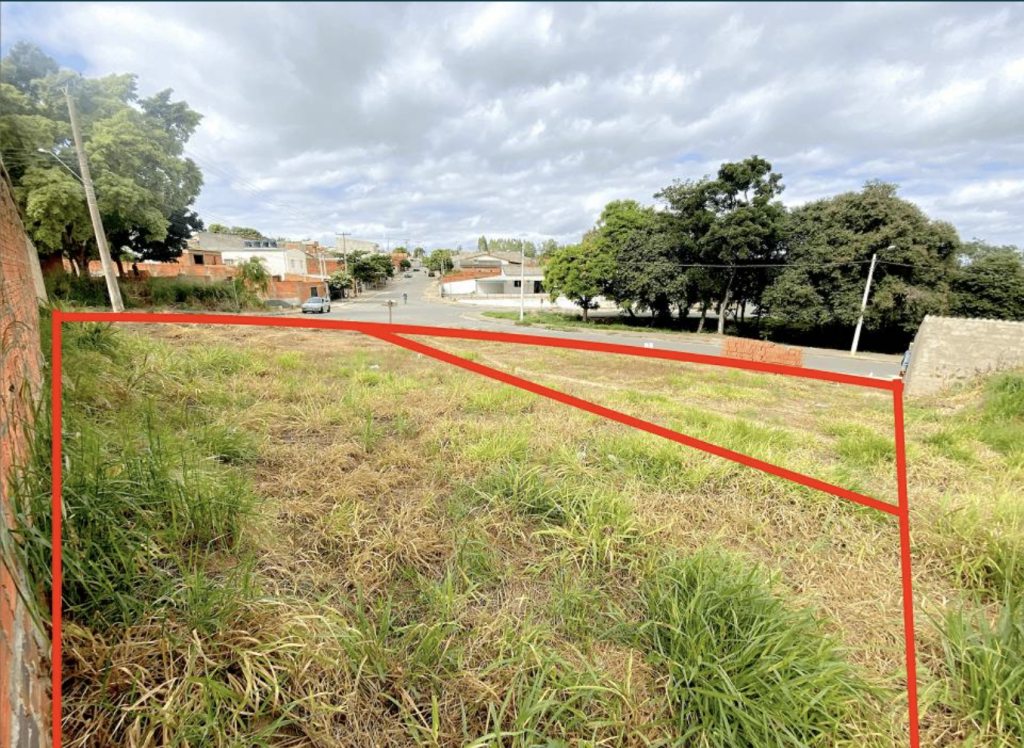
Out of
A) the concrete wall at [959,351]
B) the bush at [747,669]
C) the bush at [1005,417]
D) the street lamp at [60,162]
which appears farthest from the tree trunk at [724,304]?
the street lamp at [60,162]

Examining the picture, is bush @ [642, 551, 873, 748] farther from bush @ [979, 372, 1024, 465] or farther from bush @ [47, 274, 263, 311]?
bush @ [47, 274, 263, 311]

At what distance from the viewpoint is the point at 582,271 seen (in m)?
24.7

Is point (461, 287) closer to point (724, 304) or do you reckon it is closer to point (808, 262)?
point (724, 304)

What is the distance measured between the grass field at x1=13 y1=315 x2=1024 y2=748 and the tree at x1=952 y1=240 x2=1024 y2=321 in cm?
2412

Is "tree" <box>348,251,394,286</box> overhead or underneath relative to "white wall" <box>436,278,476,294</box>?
overhead

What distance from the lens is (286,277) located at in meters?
34.2

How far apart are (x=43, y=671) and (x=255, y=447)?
166 centimetres

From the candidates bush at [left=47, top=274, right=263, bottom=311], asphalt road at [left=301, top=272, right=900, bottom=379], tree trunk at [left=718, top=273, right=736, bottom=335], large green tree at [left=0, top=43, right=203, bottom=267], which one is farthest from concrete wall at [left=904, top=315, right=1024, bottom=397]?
bush at [left=47, top=274, right=263, bottom=311]

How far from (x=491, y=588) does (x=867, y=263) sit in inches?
942

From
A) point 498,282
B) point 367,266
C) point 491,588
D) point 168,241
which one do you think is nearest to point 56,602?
point 491,588

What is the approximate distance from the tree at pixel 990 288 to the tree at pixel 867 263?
1866mm

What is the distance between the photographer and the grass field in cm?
127

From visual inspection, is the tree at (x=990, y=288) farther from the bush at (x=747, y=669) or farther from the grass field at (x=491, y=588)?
the bush at (x=747, y=669)

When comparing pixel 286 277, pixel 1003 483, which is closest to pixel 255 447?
pixel 1003 483
